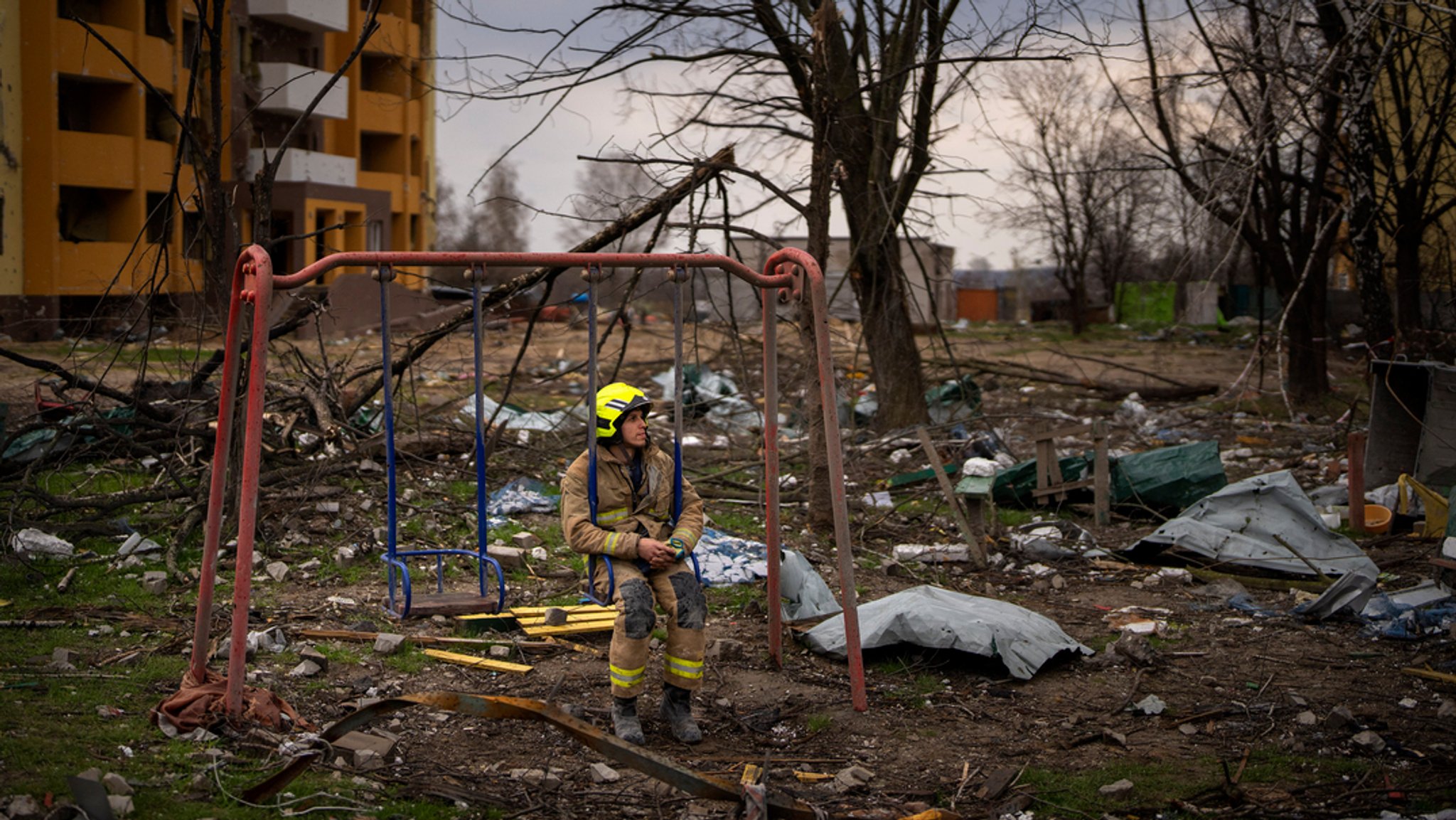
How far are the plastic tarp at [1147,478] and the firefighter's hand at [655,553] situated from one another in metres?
4.98

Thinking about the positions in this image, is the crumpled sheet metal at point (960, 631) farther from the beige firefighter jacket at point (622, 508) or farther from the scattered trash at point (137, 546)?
the scattered trash at point (137, 546)

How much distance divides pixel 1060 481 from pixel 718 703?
15.4 feet

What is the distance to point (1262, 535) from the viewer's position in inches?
287

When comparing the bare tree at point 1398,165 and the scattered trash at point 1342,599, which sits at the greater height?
the bare tree at point 1398,165

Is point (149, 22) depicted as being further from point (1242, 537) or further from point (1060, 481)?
point (1242, 537)

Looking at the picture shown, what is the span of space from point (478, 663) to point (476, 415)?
1.33m

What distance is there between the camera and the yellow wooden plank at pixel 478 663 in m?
5.21

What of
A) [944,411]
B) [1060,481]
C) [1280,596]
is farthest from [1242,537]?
[944,411]

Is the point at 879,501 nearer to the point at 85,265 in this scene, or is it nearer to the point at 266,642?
the point at 266,642

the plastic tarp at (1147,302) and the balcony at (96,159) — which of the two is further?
the plastic tarp at (1147,302)

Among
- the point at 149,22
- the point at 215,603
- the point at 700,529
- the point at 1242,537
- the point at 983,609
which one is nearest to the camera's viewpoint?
the point at 700,529

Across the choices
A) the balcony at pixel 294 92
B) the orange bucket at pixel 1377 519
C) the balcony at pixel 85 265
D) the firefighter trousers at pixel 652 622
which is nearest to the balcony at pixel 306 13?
the balcony at pixel 294 92

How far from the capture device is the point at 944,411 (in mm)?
12922

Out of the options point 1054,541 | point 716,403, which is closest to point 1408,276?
point 1054,541
